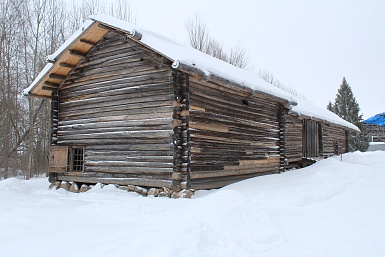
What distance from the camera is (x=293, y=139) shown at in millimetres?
17297

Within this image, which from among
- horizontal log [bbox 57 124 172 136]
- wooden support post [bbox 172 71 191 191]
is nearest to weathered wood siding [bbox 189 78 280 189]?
wooden support post [bbox 172 71 191 191]

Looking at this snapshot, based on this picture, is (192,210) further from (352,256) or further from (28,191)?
(28,191)

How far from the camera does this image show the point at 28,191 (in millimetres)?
10398

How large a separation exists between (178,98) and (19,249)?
5.58 m

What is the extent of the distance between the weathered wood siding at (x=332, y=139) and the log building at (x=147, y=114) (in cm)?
1016

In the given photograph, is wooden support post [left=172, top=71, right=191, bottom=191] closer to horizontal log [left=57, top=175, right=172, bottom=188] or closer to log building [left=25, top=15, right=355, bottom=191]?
log building [left=25, top=15, right=355, bottom=191]

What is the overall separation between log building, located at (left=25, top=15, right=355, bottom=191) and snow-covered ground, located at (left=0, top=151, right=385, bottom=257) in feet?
4.77

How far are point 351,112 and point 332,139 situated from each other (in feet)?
58.4

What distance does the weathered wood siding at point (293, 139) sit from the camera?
1657cm

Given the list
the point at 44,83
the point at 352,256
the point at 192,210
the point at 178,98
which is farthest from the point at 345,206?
the point at 44,83

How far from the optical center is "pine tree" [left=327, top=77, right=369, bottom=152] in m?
36.9

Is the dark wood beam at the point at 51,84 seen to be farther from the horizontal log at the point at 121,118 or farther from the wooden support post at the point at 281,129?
the wooden support post at the point at 281,129

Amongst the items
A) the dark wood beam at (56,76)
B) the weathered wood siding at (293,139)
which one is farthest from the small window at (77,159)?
the weathered wood siding at (293,139)

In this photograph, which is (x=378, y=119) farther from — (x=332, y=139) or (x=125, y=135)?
(x=125, y=135)
